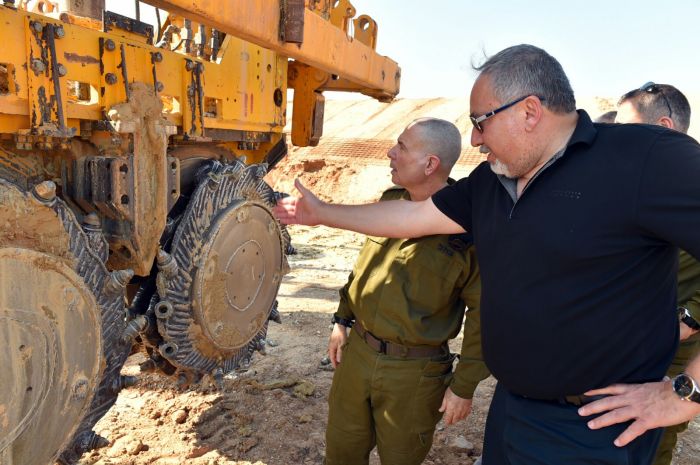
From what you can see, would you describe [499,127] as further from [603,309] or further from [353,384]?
[353,384]

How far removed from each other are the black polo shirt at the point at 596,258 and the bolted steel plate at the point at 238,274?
1.20m

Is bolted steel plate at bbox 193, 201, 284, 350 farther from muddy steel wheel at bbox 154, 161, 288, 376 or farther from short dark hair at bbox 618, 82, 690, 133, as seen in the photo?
short dark hair at bbox 618, 82, 690, 133

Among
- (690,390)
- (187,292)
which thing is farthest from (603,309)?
(187,292)

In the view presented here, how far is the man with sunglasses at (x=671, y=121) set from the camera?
270 cm

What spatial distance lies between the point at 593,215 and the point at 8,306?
5.31ft

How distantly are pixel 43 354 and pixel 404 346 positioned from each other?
136 cm

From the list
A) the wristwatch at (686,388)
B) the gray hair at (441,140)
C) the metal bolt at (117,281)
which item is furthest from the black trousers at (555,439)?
the metal bolt at (117,281)

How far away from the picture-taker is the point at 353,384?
2654 millimetres

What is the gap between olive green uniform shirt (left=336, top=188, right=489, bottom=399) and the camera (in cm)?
243

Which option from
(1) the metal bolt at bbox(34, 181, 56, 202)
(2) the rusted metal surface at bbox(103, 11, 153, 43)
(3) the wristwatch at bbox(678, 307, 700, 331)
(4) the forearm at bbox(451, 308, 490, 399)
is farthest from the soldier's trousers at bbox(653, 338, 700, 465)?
(2) the rusted metal surface at bbox(103, 11, 153, 43)

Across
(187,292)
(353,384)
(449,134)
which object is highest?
(449,134)

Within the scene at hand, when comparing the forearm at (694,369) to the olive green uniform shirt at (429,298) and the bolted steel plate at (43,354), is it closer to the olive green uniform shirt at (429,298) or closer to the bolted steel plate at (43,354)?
the olive green uniform shirt at (429,298)

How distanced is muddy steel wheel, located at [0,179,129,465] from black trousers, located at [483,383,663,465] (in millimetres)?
1376

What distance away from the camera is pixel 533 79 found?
1.71 m
